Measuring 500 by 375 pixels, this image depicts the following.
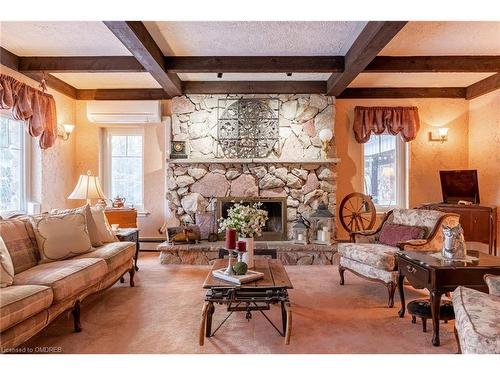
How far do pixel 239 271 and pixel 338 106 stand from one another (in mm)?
3805

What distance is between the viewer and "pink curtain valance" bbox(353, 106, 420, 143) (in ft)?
17.4

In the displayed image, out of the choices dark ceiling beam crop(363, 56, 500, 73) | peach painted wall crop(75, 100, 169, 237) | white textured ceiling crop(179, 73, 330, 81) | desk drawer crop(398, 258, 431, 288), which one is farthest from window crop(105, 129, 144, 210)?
desk drawer crop(398, 258, 431, 288)

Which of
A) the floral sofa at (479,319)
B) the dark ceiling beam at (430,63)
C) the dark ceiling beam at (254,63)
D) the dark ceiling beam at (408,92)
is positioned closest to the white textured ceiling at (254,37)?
the dark ceiling beam at (254,63)

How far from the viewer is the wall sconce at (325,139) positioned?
5.07m

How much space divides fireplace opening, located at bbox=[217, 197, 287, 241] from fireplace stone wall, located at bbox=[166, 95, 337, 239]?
0.08 m

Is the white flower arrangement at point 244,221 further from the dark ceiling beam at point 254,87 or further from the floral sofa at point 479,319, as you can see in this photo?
the dark ceiling beam at point 254,87

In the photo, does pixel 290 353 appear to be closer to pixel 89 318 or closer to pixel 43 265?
pixel 89 318

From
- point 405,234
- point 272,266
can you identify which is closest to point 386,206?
point 405,234

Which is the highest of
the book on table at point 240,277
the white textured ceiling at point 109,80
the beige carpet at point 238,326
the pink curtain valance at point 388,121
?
the white textured ceiling at point 109,80

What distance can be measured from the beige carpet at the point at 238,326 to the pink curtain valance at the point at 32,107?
2195mm

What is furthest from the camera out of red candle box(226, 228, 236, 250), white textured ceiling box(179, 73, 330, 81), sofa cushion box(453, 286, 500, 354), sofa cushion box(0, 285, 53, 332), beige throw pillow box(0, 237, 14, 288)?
white textured ceiling box(179, 73, 330, 81)

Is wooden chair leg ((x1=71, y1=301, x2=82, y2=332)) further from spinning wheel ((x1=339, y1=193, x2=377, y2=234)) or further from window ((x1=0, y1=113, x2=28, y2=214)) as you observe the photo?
spinning wheel ((x1=339, y1=193, x2=377, y2=234))
